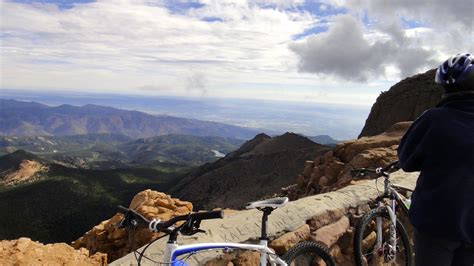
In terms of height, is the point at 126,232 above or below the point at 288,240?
below

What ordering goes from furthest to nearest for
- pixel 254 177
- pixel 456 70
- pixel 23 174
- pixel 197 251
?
pixel 23 174, pixel 254 177, pixel 197 251, pixel 456 70

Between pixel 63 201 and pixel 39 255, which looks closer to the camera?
pixel 39 255

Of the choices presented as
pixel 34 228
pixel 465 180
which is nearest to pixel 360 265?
pixel 465 180

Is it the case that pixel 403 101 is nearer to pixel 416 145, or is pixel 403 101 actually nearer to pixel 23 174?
pixel 416 145

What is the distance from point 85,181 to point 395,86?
387ft

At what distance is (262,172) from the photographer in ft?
249

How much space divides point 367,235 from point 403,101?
158 ft

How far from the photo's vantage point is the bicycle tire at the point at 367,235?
21.8 ft

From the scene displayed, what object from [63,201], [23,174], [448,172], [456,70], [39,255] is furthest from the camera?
[23,174]

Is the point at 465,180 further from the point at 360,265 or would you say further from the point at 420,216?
the point at 360,265

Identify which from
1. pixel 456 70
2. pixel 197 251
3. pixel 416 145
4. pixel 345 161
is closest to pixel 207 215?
pixel 197 251

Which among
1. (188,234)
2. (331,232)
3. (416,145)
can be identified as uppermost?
(416,145)

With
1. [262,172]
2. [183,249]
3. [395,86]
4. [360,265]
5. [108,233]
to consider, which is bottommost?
[262,172]

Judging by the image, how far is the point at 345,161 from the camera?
70.6 feet
